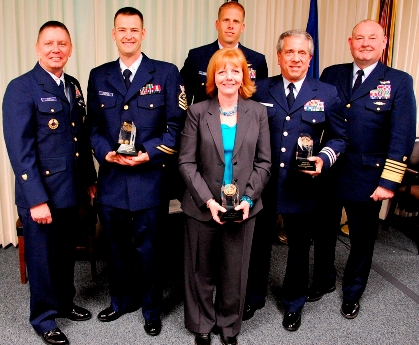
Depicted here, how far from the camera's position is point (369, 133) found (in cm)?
249

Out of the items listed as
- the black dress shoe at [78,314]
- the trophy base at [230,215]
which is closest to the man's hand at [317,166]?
the trophy base at [230,215]

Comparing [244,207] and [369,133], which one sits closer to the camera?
[244,207]

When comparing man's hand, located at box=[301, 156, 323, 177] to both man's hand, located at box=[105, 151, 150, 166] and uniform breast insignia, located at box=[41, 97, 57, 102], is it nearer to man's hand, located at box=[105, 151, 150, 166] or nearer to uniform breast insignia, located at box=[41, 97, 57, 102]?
man's hand, located at box=[105, 151, 150, 166]

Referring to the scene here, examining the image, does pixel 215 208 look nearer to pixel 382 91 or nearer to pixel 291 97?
pixel 291 97

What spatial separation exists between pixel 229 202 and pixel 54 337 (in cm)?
123

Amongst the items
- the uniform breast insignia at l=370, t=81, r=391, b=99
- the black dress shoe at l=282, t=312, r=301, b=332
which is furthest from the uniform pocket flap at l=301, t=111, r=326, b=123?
the black dress shoe at l=282, t=312, r=301, b=332

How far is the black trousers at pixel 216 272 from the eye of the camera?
2.22 m

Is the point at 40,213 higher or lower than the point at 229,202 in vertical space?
lower

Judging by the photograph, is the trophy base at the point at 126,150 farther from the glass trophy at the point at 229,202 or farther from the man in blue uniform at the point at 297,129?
the man in blue uniform at the point at 297,129

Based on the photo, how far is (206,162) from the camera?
2.13 m

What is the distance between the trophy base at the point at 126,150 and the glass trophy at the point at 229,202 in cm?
48

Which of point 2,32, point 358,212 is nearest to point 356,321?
point 358,212

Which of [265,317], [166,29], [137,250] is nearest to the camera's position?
[137,250]

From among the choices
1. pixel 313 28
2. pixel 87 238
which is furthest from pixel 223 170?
pixel 313 28
